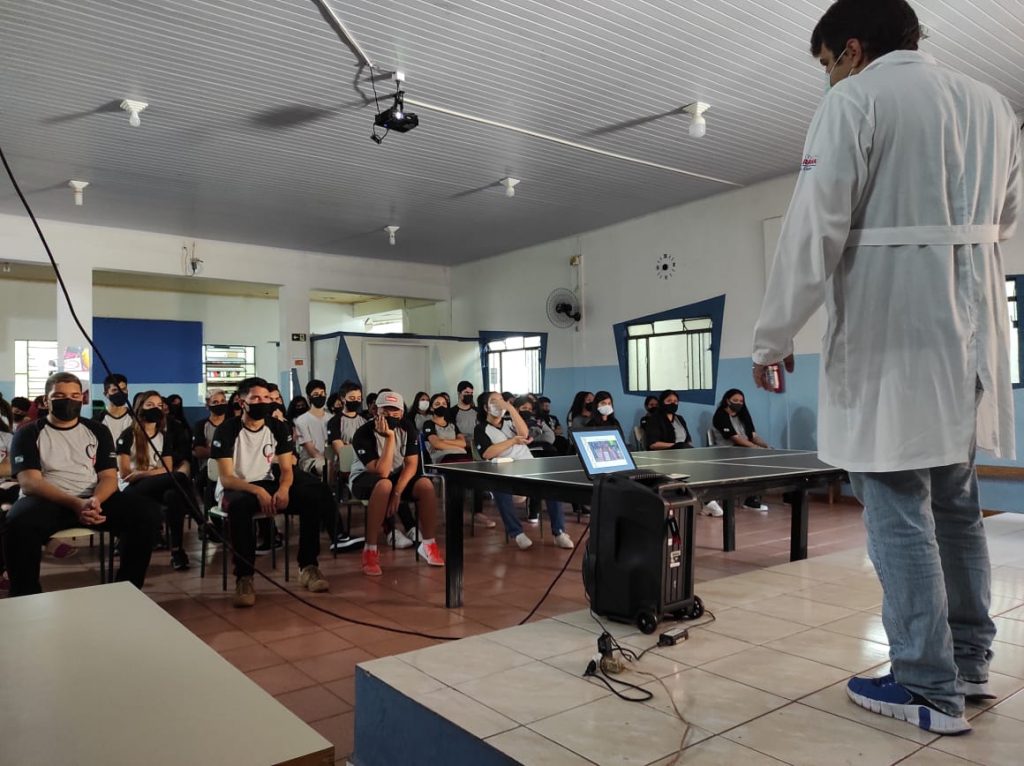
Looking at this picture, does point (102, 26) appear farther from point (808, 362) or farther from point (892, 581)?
point (808, 362)

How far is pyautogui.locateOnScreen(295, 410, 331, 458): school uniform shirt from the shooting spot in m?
5.99

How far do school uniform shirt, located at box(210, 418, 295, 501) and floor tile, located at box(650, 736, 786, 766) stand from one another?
10.1 feet

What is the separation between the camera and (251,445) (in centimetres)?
407

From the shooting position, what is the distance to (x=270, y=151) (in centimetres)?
628

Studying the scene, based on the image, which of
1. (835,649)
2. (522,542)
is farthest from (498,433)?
(835,649)

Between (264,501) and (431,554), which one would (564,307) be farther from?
(264,501)

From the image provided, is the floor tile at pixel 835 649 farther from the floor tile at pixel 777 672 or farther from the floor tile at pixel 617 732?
the floor tile at pixel 617 732

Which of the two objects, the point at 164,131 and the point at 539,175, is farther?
the point at 539,175

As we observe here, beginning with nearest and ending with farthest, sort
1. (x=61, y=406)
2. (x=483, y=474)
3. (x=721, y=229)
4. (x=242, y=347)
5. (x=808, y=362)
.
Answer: (x=483, y=474), (x=61, y=406), (x=808, y=362), (x=721, y=229), (x=242, y=347)

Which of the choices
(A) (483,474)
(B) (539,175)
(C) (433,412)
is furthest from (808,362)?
(A) (483,474)

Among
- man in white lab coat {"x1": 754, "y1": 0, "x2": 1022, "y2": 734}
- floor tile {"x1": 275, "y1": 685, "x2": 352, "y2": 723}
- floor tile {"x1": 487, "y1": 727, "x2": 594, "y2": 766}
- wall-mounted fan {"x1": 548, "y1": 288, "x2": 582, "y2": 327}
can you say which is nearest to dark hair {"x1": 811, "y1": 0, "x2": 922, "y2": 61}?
man in white lab coat {"x1": 754, "y1": 0, "x2": 1022, "y2": 734}

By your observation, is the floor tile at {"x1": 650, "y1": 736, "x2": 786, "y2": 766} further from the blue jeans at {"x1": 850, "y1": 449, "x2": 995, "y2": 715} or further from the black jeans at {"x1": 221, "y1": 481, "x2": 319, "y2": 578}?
the black jeans at {"x1": 221, "y1": 481, "x2": 319, "y2": 578}

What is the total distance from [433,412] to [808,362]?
12.0 ft

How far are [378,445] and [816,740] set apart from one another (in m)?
3.49
